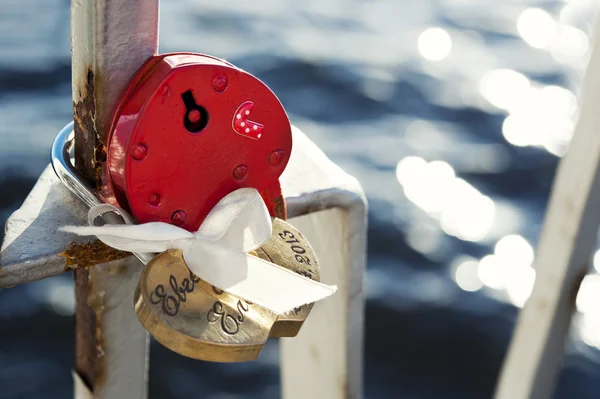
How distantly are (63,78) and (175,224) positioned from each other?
6.79 feet

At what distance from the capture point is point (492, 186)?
2.14 metres

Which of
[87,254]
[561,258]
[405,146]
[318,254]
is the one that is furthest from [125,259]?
[405,146]

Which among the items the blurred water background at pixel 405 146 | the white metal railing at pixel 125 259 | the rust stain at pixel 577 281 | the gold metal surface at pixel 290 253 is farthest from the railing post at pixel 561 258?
the blurred water background at pixel 405 146

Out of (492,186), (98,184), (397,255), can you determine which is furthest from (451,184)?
(98,184)

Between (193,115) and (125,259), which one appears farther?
(125,259)

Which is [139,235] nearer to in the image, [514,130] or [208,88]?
[208,88]

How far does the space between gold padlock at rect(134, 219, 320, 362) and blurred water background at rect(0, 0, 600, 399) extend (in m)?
1.07

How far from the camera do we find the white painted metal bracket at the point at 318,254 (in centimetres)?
50

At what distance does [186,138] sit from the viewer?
448 mm

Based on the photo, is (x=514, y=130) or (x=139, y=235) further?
(x=514, y=130)

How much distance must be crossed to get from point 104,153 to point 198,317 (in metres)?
0.11

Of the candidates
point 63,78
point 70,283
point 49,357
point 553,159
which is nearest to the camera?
point 49,357

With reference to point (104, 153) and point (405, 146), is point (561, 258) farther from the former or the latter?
point (405, 146)

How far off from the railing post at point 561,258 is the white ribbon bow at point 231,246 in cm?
33
